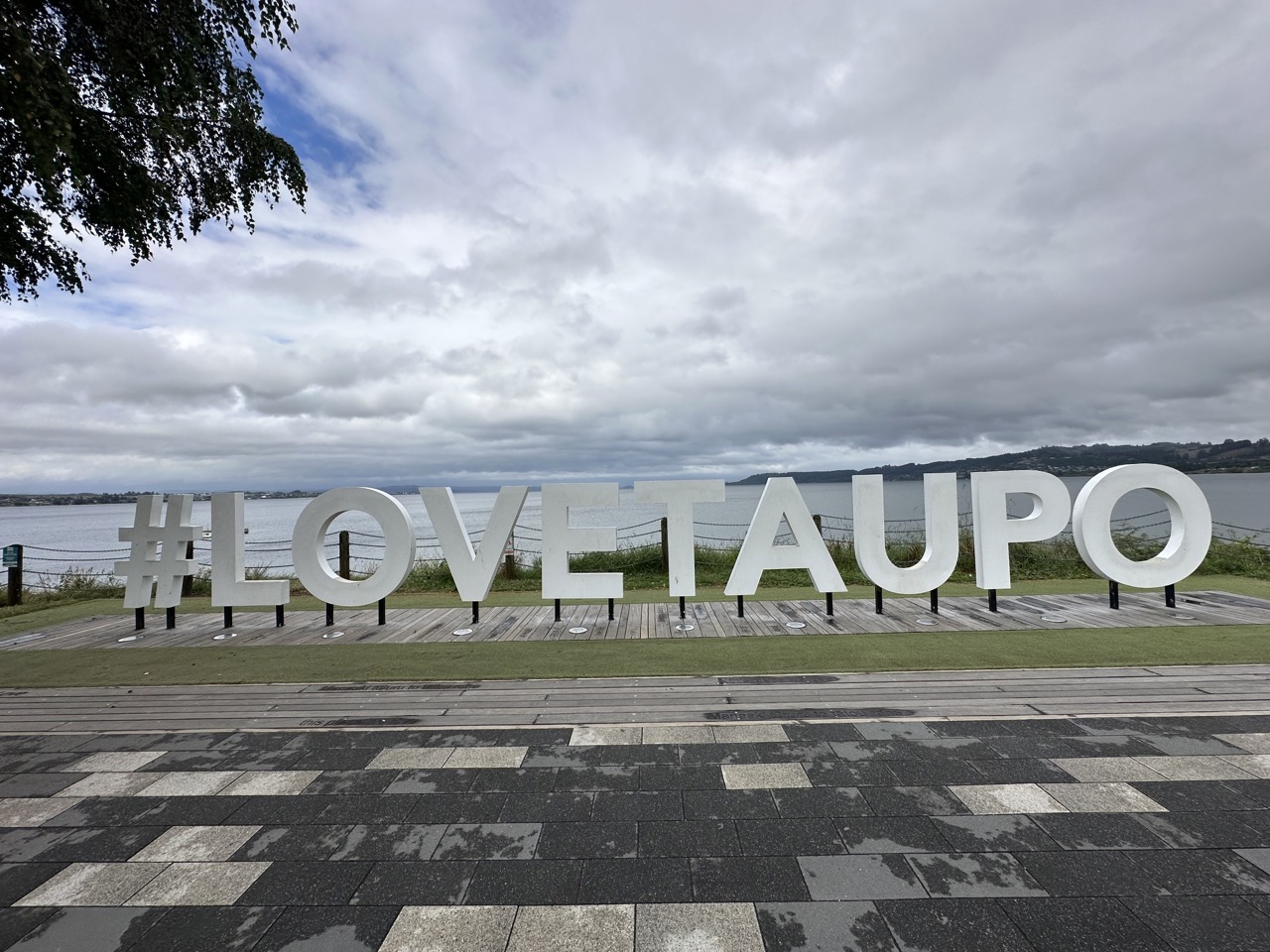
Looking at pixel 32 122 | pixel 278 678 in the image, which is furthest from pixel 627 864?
pixel 32 122

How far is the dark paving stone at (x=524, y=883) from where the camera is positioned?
8.61 feet

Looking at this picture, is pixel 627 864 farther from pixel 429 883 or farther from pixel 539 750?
pixel 539 750

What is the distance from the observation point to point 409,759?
4.11 m

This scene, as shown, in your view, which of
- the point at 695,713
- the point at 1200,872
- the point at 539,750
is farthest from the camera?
the point at 695,713

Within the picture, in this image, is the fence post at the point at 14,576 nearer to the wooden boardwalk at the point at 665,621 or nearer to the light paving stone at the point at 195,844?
the wooden boardwalk at the point at 665,621

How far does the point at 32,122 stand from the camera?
4.91 meters

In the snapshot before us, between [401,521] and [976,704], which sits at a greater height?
[401,521]

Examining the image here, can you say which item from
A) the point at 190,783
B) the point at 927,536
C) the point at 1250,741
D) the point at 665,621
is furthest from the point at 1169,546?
the point at 190,783

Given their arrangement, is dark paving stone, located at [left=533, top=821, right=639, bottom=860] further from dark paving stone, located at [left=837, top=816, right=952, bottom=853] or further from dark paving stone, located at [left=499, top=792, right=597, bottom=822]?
dark paving stone, located at [left=837, top=816, right=952, bottom=853]

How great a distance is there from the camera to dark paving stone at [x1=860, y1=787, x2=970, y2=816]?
3253 millimetres

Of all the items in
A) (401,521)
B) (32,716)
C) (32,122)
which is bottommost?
(32,716)

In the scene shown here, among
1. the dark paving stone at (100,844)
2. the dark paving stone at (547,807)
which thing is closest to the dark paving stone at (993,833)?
the dark paving stone at (547,807)

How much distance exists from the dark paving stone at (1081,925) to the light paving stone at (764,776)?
1.27m

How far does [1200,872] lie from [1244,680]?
13.1ft
